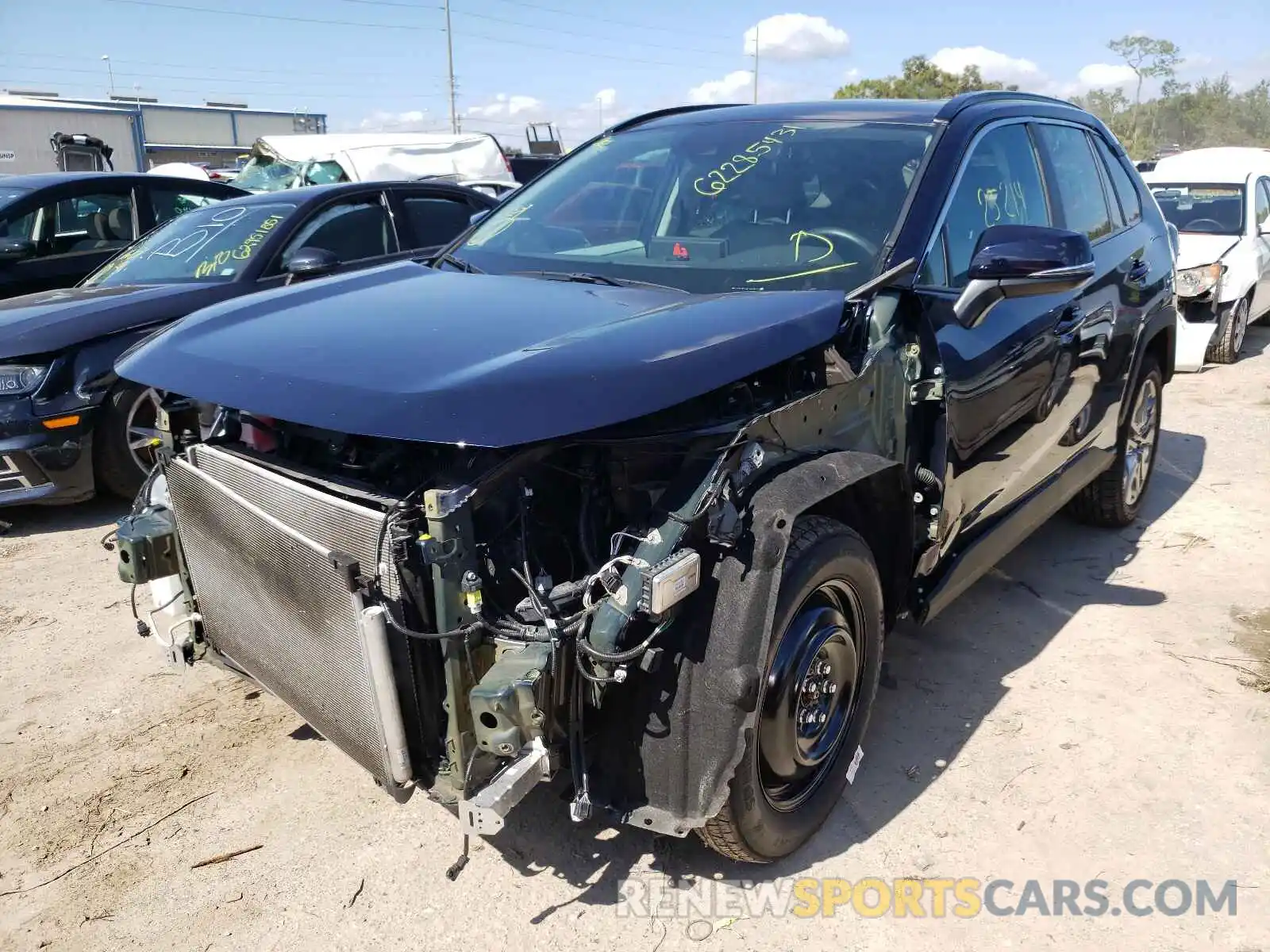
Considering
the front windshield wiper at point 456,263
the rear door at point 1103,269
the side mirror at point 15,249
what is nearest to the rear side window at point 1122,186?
the rear door at point 1103,269

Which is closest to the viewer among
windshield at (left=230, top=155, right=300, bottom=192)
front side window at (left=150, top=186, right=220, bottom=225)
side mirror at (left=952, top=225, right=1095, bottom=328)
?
side mirror at (left=952, top=225, right=1095, bottom=328)

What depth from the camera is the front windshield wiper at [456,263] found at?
10.7ft

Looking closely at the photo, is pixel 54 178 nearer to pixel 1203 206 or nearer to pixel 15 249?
pixel 15 249

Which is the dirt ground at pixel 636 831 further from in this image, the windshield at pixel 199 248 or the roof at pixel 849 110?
the windshield at pixel 199 248

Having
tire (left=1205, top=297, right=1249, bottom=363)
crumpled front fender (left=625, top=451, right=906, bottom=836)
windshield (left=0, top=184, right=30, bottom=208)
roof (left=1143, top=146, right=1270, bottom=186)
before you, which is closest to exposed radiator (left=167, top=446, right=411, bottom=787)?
crumpled front fender (left=625, top=451, right=906, bottom=836)

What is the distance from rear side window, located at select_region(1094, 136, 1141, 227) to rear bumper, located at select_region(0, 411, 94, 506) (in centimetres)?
512

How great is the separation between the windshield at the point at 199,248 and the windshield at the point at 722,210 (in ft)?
8.71

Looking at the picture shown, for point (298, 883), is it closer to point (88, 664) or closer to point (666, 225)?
point (88, 664)

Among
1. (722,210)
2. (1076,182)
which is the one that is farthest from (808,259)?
(1076,182)

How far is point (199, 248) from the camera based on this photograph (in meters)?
5.86

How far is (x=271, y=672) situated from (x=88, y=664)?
5.11 ft

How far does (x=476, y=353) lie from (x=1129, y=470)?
383cm

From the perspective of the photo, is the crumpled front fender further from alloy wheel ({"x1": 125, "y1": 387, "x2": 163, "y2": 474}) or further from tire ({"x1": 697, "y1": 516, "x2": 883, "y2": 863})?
alloy wheel ({"x1": 125, "y1": 387, "x2": 163, "y2": 474})

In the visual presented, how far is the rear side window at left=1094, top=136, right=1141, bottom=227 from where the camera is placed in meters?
4.39
